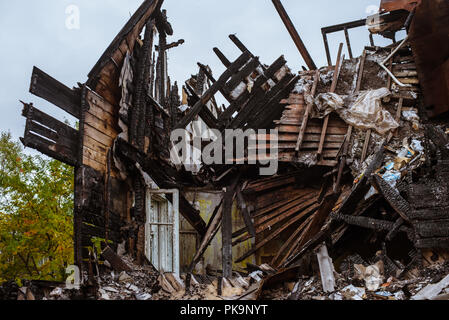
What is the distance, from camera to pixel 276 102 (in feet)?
37.6

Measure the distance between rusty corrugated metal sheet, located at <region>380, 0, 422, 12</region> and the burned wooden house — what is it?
32mm

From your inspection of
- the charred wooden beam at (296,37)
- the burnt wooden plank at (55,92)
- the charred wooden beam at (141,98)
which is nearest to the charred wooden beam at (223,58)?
the charred wooden beam at (296,37)

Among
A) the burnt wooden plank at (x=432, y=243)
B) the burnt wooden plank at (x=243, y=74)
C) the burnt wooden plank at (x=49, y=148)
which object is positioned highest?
the burnt wooden plank at (x=243, y=74)

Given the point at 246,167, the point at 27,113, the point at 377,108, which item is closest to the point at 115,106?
the point at 27,113

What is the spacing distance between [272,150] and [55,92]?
18.0ft

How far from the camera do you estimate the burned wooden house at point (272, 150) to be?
7.24 meters

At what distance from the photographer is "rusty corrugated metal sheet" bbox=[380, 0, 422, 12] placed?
1066 cm

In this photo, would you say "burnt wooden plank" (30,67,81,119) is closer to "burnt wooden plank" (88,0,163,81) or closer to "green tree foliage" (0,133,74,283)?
"burnt wooden plank" (88,0,163,81)

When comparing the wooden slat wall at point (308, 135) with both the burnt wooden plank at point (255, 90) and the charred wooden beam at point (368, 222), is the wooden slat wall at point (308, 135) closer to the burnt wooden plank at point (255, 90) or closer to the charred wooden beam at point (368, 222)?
the burnt wooden plank at point (255, 90)

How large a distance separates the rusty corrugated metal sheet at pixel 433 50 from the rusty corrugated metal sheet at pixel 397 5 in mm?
323
